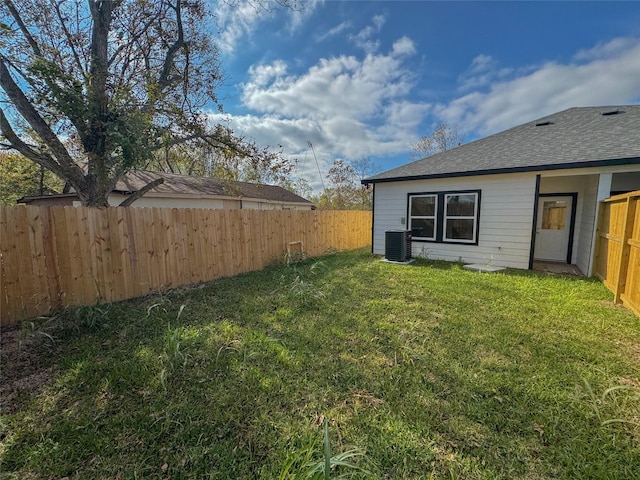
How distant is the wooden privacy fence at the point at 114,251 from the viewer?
136 inches

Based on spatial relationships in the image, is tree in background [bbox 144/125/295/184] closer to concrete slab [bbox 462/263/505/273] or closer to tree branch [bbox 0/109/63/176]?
tree branch [bbox 0/109/63/176]

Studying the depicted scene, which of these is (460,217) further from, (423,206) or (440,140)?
(440,140)

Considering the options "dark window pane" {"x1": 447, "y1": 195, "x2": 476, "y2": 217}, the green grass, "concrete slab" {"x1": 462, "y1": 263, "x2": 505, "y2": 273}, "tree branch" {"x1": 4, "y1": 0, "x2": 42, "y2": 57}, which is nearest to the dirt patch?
the green grass

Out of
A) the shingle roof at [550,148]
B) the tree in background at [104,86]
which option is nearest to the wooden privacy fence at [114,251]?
the tree in background at [104,86]

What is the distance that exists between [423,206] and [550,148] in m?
3.29

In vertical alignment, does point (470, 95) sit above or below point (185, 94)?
above

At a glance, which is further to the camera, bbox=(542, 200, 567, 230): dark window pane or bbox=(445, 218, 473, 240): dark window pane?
bbox=(542, 200, 567, 230): dark window pane

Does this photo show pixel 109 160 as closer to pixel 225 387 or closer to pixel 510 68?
pixel 225 387

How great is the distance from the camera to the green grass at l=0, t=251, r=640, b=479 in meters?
1.58

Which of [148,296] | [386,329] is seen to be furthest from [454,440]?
[148,296]

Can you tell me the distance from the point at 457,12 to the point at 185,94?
7570 mm

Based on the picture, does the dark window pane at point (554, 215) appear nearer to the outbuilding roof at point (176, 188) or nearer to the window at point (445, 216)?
the window at point (445, 216)

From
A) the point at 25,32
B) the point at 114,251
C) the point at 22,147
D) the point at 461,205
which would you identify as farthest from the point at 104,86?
the point at 461,205

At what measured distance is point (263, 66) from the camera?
317 inches
